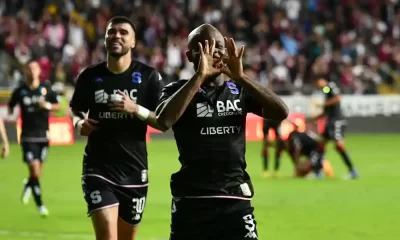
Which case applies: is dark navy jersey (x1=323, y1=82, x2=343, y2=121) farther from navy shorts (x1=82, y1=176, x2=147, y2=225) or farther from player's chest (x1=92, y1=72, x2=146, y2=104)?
navy shorts (x1=82, y1=176, x2=147, y2=225)

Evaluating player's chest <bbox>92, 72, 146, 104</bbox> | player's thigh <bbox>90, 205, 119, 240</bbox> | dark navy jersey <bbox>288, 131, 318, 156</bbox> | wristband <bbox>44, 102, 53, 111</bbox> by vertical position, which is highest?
player's chest <bbox>92, 72, 146, 104</bbox>

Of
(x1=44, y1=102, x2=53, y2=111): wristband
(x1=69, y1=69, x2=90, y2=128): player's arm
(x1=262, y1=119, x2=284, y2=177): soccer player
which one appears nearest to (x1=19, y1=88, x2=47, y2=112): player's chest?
(x1=44, y1=102, x2=53, y2=111): wristband

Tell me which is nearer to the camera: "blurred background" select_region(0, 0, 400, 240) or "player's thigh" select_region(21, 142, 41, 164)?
"player's thigh" select_region(21, 142, 41, 164)

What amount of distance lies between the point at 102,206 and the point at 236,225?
2.15m

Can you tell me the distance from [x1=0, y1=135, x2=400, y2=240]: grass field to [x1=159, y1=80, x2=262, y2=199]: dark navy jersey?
536 cm

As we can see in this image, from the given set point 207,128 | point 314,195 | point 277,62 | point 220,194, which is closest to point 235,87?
point 207,128

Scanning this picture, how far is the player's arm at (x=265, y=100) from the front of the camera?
213 inches

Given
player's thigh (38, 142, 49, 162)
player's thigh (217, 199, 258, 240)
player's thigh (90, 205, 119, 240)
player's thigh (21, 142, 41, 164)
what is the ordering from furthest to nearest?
player's thigh (38, 142, 49, 162), player's thigh (21, 142, 41, 164), player's thigh (90, 205, 119, 240), player's thigh (217, 199, 258, 240)

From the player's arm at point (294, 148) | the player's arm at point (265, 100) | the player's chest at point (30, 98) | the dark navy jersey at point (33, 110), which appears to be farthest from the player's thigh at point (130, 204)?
the player's arm at point (294, 148)

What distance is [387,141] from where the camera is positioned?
26797 millimetres

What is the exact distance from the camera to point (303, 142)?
18.3 m

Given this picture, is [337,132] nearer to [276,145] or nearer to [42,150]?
[276,145]

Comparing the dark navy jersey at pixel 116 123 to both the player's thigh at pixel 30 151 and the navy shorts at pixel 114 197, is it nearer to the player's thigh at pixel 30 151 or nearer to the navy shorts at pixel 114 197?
the navy shorts at pixel 114 197

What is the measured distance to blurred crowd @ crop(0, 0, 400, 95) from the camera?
92.5 ft
